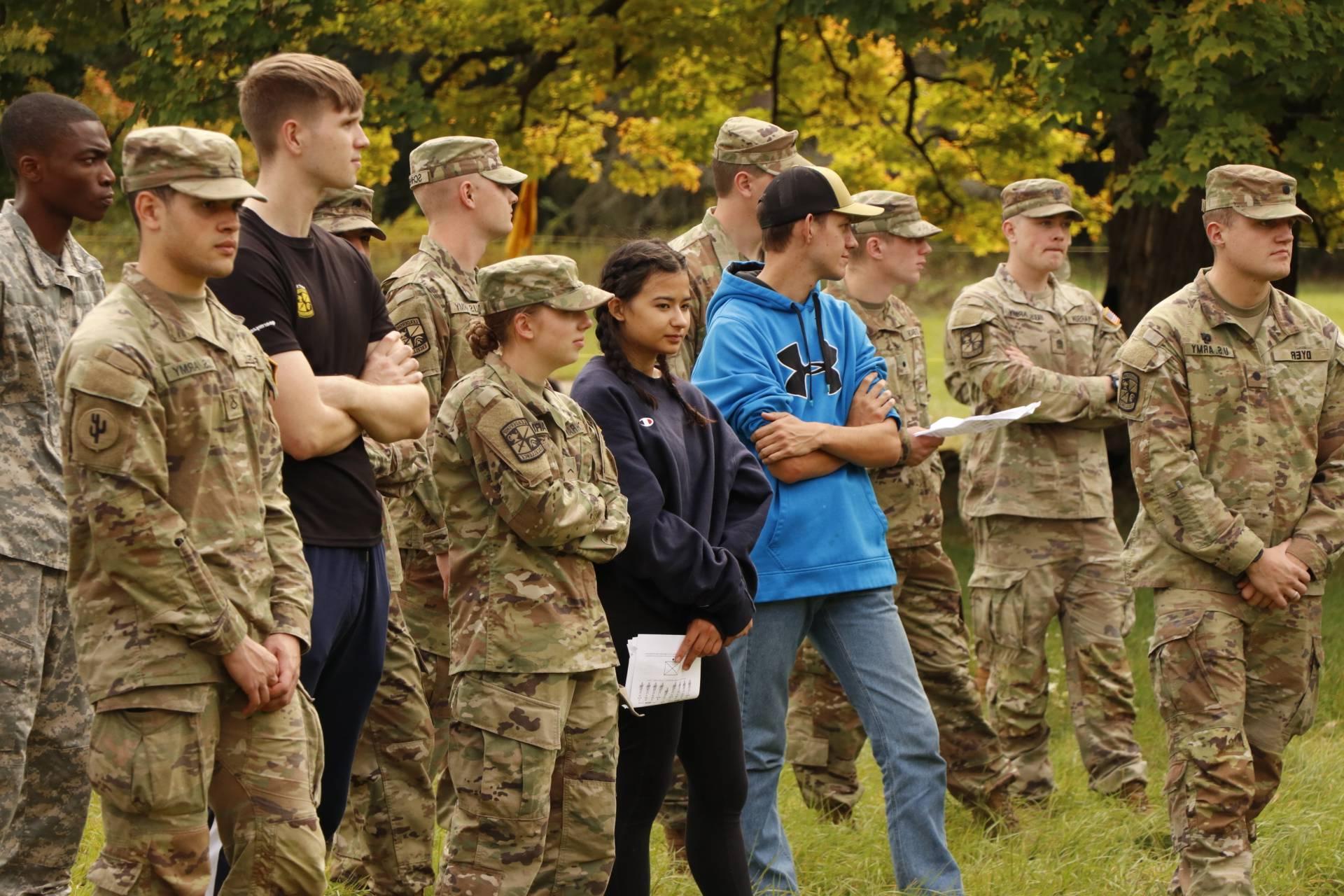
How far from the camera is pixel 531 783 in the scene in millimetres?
4230

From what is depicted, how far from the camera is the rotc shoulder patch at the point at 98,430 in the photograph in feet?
11.3

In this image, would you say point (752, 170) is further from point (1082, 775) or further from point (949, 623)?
point (1082, 775)

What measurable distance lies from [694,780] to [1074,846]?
2330 millimetres

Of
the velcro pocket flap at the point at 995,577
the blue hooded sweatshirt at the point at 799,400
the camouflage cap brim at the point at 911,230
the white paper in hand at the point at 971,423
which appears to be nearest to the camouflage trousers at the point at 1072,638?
the velcro pocket flap at the point at 995,577

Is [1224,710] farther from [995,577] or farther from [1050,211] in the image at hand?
[1050,211]

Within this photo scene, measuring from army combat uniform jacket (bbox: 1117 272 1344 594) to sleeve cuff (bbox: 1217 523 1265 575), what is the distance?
6cm

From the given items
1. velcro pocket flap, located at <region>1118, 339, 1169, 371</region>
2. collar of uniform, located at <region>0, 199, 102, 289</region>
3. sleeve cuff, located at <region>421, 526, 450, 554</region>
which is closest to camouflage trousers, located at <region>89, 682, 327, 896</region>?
collar of uniform, located at <region>0, 199, 102, 289</region>

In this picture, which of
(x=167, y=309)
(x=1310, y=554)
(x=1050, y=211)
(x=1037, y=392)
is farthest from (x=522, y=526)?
(x=1050, y=211)

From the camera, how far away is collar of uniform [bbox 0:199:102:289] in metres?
4.78

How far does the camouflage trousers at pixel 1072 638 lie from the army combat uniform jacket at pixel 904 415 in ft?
1.94

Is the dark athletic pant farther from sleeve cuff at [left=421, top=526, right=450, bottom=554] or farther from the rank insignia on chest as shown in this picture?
sleeve cuff at [left=421, top=526, right=450, bottom=554]


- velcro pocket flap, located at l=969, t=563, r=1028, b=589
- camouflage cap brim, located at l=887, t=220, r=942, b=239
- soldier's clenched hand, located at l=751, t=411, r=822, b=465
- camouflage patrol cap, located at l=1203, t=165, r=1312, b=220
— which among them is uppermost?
camouflage patrol cap, located at l=1203, t=165, r=1312, b=220

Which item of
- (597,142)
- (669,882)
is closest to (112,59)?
(597,142)

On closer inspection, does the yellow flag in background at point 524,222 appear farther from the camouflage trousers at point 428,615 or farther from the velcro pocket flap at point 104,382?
the velcro pocket flap at point 104,382
